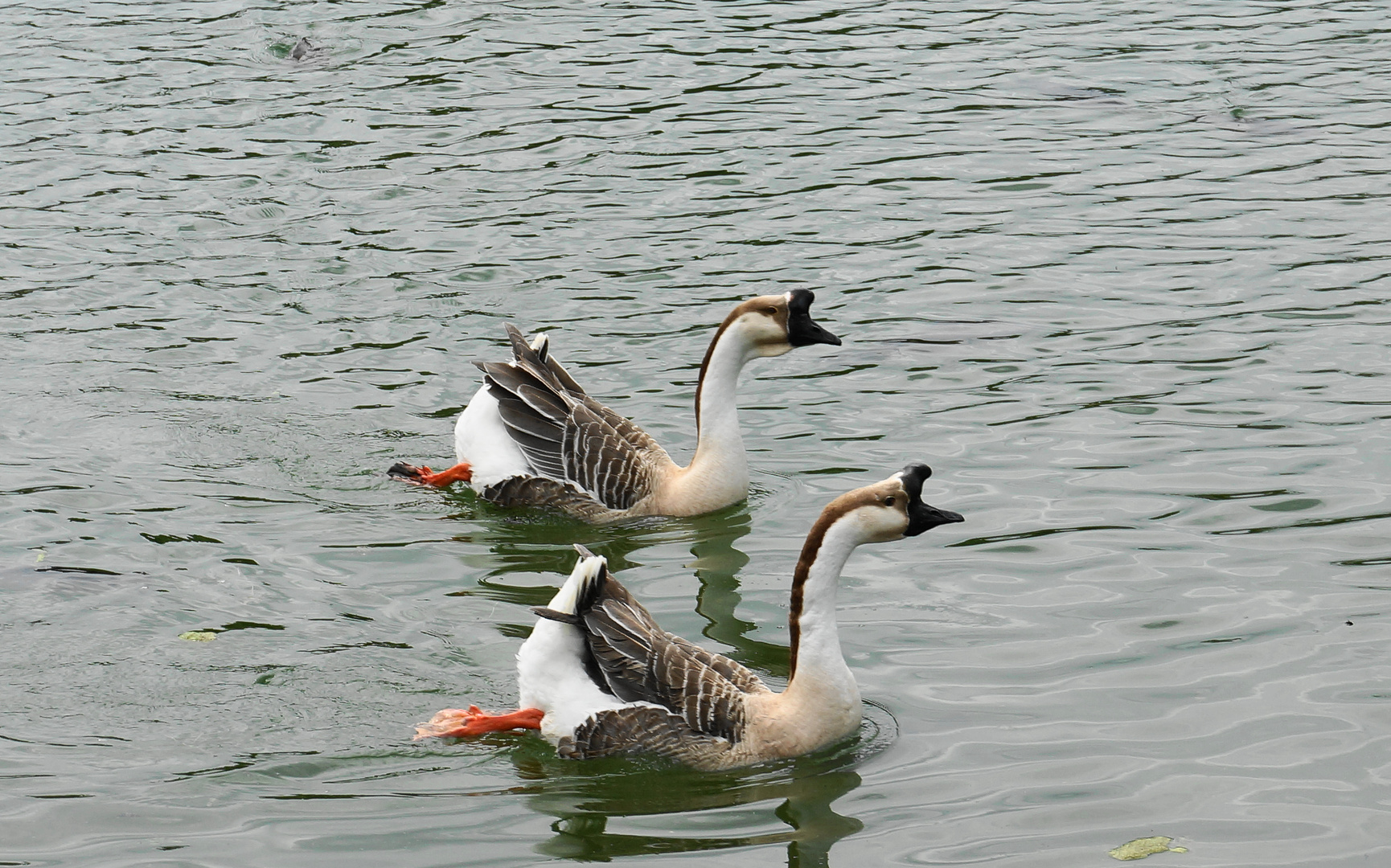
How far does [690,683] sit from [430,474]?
178 inches

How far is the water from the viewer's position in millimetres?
8125

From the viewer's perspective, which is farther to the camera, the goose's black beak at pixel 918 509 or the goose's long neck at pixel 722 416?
the goose's long neck at pixel 722 416

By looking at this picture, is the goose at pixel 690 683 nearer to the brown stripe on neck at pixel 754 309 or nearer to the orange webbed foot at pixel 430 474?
the brown stripe on neck at pixel 754 309

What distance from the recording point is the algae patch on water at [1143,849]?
745cm

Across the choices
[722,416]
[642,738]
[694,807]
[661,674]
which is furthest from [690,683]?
[722,416]

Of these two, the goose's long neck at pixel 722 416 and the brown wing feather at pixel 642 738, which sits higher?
the goose's long neck at pixel 722 416

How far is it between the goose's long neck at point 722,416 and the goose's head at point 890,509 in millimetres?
3501

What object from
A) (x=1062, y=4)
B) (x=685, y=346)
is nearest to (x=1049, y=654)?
(x=685, y=346)

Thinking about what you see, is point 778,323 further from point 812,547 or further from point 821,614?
point 821,614

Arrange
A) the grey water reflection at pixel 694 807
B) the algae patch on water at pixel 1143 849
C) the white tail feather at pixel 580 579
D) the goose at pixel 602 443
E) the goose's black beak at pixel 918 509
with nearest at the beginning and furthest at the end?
1. the algae patch on water at pixel 1143 849
2. the grey water reflection at pixel 694 807
3. the goose's black beak at pixel 918 509
4. the white tail feather at pixel 580 579
5. the goose at pixel 602 443

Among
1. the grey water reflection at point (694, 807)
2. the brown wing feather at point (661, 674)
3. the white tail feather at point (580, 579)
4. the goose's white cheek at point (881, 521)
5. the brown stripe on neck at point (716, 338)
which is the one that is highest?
the brown stripe on neck at point (716, 338)

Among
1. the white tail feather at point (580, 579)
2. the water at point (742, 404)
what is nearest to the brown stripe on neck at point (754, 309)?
the water at point (742, 404)

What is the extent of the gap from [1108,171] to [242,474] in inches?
410

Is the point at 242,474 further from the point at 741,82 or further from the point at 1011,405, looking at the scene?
the point at 741,82
